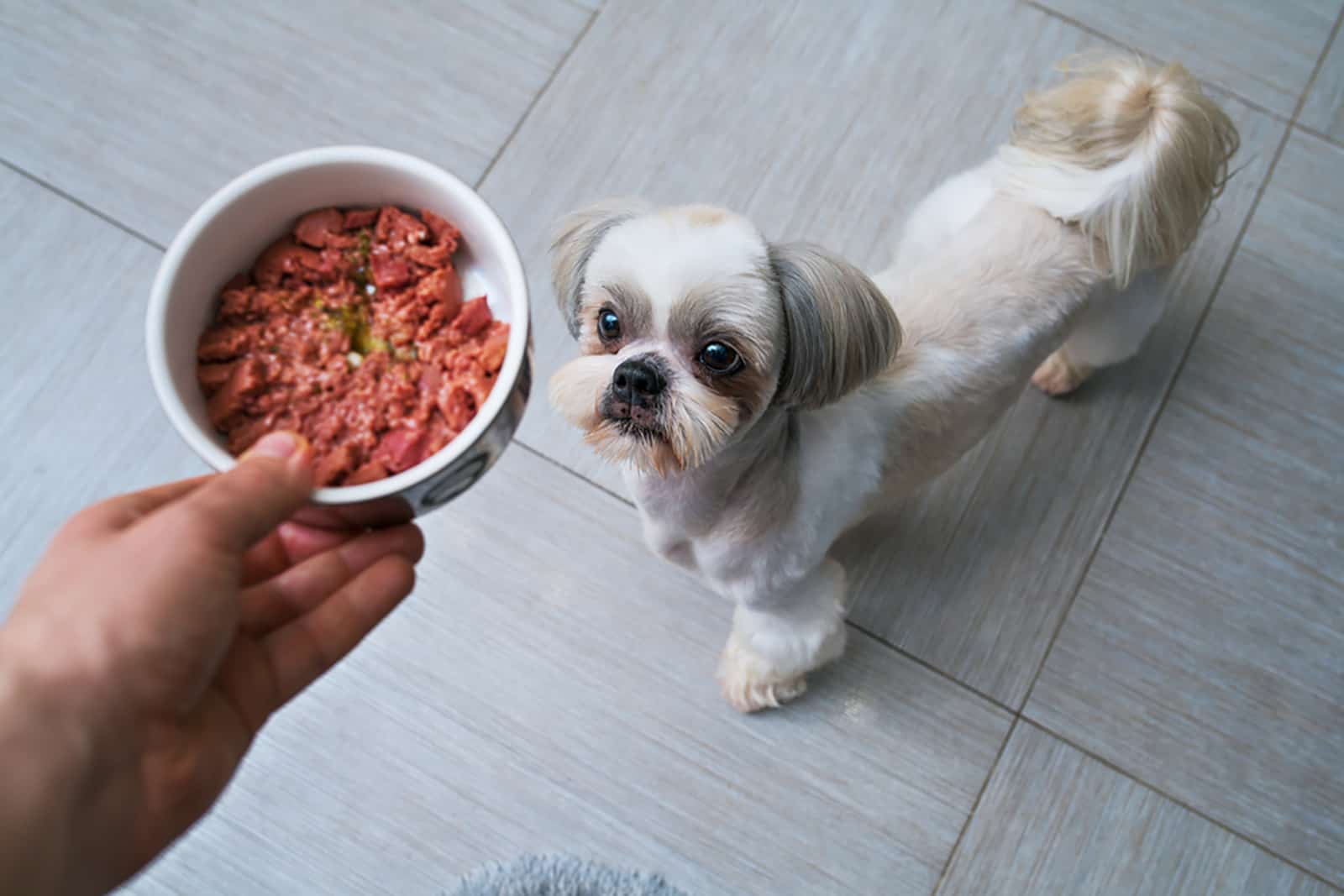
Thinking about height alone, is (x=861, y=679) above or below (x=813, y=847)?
above

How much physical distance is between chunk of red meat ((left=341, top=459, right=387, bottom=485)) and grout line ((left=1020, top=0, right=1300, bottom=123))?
4.03 feet

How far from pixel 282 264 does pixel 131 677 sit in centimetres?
41

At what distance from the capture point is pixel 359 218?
0.91 meters

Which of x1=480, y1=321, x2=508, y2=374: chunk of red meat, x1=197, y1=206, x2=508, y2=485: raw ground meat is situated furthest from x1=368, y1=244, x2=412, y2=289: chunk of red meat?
x1=480, y1=321, x2=508, y2=374: chunk of red meat

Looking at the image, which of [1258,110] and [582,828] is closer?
[582,828]

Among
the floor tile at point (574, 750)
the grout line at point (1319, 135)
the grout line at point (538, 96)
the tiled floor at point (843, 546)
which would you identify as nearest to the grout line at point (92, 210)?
the tiled floor at point (843, 546)

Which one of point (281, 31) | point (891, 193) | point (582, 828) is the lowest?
point (582, 828)

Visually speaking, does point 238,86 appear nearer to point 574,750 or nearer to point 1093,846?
point 574,750

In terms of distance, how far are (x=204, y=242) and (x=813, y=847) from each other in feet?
3.08

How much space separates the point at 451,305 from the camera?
2.97ft

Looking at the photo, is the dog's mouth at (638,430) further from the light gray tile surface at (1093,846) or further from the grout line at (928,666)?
the light gray tile surface at (1093,846)

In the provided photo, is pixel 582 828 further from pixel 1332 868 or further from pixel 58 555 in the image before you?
pixel 1332 868

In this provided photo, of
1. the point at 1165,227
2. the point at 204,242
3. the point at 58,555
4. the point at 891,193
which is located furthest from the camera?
the point at 891,193

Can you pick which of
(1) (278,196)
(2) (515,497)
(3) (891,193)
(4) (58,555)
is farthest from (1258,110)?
(4) (58,555)
